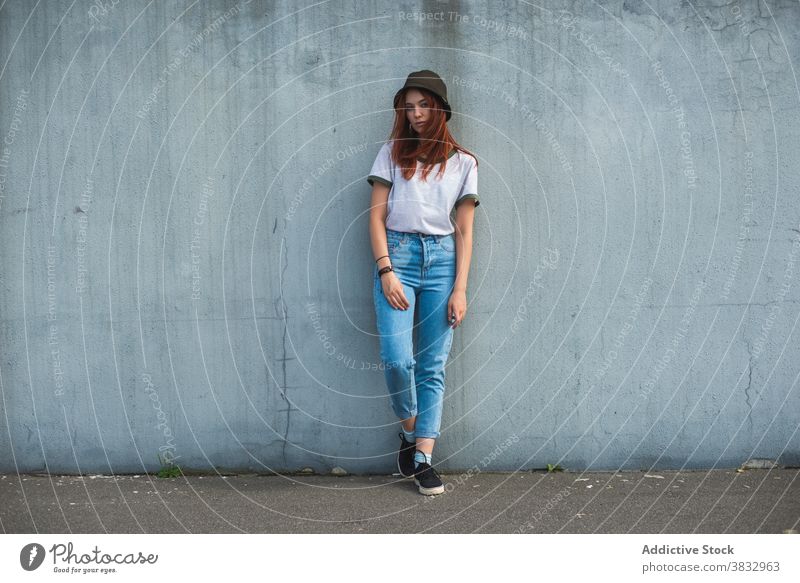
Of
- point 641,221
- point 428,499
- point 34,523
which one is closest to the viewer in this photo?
point 34,523

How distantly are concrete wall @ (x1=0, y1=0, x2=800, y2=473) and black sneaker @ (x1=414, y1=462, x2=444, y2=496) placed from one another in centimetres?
31

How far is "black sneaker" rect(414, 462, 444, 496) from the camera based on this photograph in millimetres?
4297

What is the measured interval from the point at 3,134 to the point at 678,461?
164 inches

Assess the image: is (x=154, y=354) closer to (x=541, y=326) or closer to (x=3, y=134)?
(x=3, y=134)

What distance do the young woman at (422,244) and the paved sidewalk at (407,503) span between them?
13.2 inches

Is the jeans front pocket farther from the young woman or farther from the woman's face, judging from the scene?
the woman's face

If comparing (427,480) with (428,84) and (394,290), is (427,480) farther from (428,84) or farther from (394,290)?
(428,84)

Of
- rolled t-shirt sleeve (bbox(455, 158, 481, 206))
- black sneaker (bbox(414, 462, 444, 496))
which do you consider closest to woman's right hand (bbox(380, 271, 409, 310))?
rolled t-shirt sleeve (bbox(455, 158, 481, 206))

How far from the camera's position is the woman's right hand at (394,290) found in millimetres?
4242

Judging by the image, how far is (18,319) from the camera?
185 inches

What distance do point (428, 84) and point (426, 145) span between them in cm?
31

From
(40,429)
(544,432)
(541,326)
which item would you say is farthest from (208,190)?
(544,432)
